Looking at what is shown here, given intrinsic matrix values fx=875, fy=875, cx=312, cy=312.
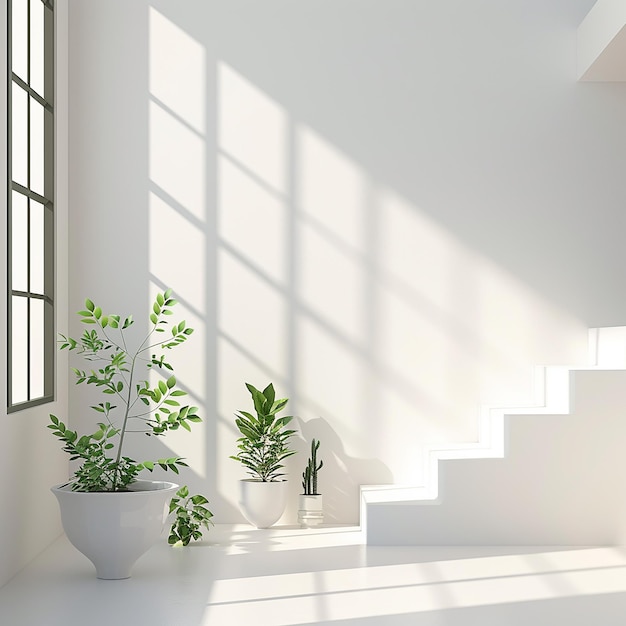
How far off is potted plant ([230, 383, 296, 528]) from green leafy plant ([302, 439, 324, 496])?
0.11m

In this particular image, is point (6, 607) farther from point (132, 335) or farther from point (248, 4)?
point (248, 4)

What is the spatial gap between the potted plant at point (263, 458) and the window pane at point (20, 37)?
2068 mm

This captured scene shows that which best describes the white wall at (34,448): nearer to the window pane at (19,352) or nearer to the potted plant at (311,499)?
the window pane at (19,352)

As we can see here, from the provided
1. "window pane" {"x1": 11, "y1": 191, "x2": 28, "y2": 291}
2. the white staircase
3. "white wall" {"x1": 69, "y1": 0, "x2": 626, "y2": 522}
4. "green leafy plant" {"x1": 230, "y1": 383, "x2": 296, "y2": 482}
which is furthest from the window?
the white staircase

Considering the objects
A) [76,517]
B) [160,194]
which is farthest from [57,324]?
[76,517]

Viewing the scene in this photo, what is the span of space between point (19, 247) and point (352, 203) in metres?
1.83

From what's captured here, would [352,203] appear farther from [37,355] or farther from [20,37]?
[20,37]

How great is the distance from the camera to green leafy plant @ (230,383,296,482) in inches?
183

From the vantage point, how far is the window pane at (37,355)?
4.64 metres

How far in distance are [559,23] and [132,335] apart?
2.98m

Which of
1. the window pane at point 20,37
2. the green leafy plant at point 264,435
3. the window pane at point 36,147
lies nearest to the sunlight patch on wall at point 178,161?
the window pane at point 36,147

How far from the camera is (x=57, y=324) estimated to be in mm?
4535

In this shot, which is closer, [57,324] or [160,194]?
[57,324]

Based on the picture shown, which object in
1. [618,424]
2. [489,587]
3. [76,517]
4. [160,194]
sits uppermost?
[160,194]
